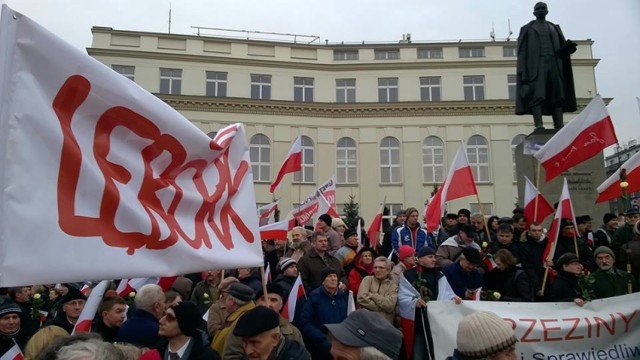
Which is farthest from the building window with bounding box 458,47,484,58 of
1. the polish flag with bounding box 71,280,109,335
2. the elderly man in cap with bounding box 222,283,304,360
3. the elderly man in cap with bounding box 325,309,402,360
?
the elderly man in cap with bounding box 325,309,402,360

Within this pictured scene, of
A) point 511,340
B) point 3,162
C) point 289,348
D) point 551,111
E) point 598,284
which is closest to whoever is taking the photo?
point 3,162

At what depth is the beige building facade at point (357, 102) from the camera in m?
33.8

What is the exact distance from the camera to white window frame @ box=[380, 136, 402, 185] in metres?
34.1

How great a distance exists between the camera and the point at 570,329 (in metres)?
5.22

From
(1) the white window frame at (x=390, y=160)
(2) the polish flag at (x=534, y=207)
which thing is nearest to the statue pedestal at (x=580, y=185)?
(2) the polish flag at (x=534, y=207)

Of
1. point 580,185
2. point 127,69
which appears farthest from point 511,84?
point 580,185

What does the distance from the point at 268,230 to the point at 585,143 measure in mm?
5031

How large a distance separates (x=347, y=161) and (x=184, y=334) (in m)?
31.0

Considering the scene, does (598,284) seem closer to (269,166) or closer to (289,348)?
(289,348)

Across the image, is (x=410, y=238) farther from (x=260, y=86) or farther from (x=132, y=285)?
(x=260, y=86)

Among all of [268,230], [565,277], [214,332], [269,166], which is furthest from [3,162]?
[269,166]

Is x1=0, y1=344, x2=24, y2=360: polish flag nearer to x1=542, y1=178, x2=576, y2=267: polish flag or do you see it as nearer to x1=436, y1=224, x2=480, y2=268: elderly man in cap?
x1=436, y1=224, x2=480, y2=268: elderly man in cap

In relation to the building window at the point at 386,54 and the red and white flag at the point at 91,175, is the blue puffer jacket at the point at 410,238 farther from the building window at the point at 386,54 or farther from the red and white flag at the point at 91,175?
the building window at the point at 386,54

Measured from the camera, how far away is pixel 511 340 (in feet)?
8.21
